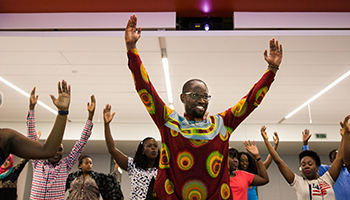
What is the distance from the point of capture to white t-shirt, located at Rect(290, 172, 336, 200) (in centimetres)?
286

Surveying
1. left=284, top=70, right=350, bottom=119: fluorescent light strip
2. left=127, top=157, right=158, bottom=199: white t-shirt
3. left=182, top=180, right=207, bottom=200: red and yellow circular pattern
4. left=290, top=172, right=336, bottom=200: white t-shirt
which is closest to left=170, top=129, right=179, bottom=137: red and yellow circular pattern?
left=182, top=180, right=207, bottom=200: red and yellow circular pattern

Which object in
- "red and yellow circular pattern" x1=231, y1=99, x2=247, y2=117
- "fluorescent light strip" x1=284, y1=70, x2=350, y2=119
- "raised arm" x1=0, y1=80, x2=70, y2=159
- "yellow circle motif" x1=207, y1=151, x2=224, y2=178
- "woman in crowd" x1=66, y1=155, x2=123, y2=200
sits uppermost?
"fluorescent light strip" x1=284, y1=70, x2=350, y2=119

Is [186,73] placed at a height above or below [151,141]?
above

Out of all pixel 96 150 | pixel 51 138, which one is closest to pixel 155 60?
pixel 51 138

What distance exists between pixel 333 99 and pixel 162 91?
3322mm

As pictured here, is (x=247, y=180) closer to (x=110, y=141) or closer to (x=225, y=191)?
(x=110, y=141)

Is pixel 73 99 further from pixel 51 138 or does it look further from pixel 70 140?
pixel 51 138

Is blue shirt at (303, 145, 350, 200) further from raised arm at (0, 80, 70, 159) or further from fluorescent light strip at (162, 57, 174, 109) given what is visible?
raised arm at (0, 80, 70, 159)

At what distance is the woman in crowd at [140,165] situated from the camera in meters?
2.86

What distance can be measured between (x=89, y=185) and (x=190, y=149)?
2.47 meters

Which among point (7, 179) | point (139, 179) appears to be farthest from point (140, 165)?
point (7, 179)

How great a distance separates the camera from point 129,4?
3.72 metres

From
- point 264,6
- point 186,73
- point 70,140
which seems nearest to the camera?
point 264,6

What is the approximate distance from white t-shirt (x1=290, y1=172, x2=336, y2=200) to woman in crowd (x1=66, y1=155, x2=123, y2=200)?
198 centimetres
